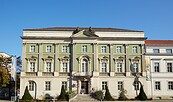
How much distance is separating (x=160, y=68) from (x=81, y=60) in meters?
14.2

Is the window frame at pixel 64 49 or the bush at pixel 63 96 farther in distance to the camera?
the window frame at pixel 64 49

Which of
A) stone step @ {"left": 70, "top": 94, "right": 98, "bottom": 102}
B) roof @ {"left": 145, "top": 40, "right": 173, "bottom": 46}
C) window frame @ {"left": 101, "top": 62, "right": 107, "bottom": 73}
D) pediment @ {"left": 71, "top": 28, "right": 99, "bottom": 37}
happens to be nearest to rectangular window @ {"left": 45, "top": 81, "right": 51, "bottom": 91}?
stone step @ {"left": 70, "top": 94, "right": 98, "bottom": 102}

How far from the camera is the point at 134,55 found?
153 ft

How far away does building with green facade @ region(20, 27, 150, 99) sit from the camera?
45031 mm

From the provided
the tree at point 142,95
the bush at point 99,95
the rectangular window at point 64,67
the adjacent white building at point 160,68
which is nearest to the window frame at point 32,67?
the rectangular window at point 64,67

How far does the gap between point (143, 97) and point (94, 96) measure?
799cm

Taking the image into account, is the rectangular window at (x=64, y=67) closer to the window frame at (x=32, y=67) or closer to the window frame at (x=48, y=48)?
the window frame at (x=48, y=48)

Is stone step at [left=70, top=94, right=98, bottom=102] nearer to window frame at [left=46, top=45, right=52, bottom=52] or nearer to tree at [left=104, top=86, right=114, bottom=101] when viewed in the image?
tree at [left=104, top=86, right=114, bottom=101]

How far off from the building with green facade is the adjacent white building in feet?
3.87

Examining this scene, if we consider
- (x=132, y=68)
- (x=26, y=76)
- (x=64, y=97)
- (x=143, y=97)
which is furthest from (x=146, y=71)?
(x=26, y=76)

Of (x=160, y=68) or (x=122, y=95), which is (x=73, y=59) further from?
(x=160, y=68)

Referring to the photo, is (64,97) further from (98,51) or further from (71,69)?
(98,51)

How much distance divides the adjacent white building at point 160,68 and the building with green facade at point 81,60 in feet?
3.87

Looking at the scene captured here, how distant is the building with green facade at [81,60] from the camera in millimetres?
45031
